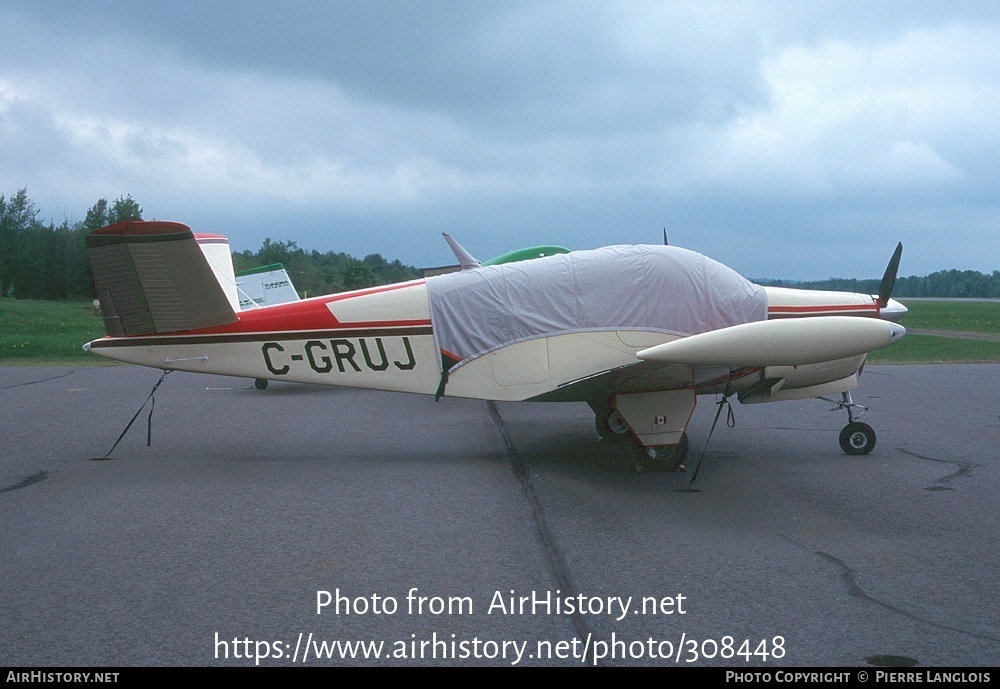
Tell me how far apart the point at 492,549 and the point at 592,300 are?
131 inches

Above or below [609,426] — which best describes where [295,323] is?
above

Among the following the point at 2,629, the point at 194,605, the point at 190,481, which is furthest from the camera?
the point at 190,481

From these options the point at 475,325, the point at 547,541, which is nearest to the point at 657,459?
the point at 475,325

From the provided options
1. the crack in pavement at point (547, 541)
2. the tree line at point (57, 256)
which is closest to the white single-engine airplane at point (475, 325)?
the crack in pavement at point (547, 541)

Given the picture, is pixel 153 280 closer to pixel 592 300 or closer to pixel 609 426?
pixel 592 300

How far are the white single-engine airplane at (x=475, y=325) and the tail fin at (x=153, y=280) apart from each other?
0.03ft

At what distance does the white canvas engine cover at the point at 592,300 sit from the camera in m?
7.96

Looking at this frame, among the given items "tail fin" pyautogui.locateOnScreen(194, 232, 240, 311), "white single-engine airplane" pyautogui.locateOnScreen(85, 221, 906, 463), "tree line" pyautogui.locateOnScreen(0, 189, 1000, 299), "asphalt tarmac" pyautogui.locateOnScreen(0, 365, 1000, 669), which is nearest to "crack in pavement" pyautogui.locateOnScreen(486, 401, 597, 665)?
"asphalt tarmac" pyautogui.locateOnScreen(0, 365, 1000, 669)

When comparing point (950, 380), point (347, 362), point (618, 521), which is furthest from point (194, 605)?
point (950, 380)

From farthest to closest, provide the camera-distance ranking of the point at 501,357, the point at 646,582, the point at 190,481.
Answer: the point at 501,357
the point at 190,481
the point at 646,582

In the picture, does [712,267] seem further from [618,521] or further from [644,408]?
[618,521]

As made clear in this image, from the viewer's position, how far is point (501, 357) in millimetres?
8078

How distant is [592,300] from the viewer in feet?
26.3
